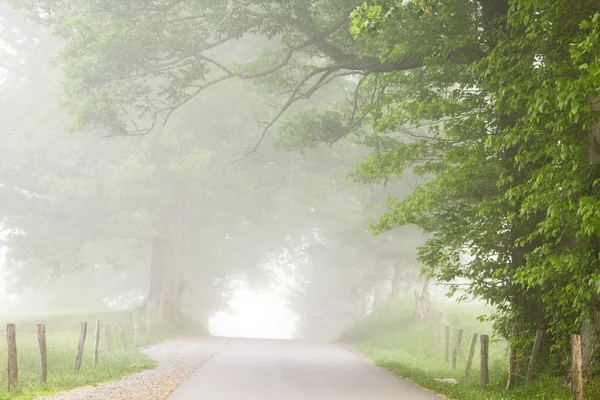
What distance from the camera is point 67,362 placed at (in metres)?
17.1

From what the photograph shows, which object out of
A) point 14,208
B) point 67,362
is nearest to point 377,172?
point 67,362

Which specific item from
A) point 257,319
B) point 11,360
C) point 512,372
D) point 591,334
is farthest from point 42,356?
point 257,319

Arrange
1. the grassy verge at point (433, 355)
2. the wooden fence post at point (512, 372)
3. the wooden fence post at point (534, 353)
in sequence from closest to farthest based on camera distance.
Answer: the grassy verge at point (433, 355), the wooden fence post at point (534, 353), the wooden fence post at point (512, 372)

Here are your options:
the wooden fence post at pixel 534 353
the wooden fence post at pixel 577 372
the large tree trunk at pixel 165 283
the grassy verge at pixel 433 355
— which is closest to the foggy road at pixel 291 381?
the grassy verge at pixel 433 355

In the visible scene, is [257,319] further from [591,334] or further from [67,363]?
[591,334]

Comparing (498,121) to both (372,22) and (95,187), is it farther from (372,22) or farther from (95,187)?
(95,187)

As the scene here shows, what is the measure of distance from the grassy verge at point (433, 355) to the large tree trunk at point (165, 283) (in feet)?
33.7

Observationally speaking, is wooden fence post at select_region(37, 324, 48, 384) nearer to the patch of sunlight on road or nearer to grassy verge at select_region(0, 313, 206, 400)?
grassy verge at select_region(0, 313, 206, 400)

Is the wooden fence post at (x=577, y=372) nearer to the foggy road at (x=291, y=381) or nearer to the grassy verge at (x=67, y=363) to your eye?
the foggy road at (x=291, y=381)

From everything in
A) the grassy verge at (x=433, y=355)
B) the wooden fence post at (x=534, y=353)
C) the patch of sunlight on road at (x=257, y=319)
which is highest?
the wooden fence post at (x=534, y=353)

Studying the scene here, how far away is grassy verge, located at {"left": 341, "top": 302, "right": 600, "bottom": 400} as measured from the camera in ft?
38.3

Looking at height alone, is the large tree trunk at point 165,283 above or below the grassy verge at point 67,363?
above

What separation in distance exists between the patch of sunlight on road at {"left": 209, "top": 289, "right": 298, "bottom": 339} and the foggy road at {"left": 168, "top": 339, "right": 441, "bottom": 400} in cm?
8456

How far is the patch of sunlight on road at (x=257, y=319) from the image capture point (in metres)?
113
